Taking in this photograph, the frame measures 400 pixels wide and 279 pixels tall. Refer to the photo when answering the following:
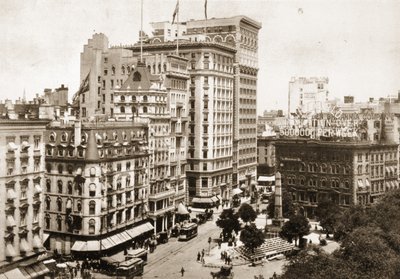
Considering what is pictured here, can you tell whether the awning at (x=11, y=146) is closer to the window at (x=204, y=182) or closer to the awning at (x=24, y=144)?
the awning at (x=24, y=144)

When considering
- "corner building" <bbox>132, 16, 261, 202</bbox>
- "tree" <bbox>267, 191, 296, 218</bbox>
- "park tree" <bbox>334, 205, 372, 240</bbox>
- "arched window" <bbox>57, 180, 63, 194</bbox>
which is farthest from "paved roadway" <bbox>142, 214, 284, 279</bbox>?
"corner building" <bbox>132, 16, 261, 202</bbox>

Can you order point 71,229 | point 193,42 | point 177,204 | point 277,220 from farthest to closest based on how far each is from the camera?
point 193,42 < point 177,204 < point 277,220 < point 71,229

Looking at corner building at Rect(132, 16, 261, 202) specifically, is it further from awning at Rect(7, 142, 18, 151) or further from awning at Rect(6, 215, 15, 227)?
awning at Rect(6, 215, 15, 227)

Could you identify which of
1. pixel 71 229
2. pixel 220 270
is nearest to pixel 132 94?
pixel 71 229

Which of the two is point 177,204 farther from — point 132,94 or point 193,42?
point 193,42

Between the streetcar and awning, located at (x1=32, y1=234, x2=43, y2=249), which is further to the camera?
the streetcar

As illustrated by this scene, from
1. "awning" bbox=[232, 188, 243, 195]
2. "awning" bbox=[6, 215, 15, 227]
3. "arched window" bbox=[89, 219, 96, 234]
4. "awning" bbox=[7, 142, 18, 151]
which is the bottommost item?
"awning" bbox=[232, 188, 243, 195]

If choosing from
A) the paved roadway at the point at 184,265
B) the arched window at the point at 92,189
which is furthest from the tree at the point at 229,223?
the arched window at the point at 92,189
